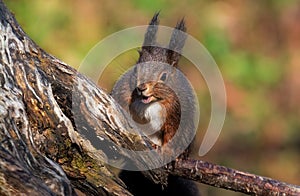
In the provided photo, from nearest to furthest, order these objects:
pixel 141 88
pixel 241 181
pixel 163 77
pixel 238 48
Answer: pixel 241 181 < pixel 141 88 < pixel 163 77 < pixel 238 48

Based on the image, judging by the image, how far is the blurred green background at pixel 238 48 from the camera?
6.82 meters

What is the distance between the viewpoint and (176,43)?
3932 millimetres

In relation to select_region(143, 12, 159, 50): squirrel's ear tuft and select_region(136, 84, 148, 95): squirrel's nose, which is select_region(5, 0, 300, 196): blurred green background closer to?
select_region(143, 12, 159, 50): squirrel's ear tuft

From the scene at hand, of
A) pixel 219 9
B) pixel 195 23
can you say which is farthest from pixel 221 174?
pixel 219 9

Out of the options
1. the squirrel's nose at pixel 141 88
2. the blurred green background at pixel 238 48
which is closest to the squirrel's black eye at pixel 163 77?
the squirrel's nose at pixel 141 88

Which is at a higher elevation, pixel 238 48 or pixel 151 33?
pixel 238 48

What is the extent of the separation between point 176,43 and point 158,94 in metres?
0.27

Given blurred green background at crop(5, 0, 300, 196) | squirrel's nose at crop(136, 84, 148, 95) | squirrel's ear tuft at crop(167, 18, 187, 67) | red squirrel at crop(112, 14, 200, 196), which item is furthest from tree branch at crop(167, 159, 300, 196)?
blurred green background at crop(5, 0, 300, 196)

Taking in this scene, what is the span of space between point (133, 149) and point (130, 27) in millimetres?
3865

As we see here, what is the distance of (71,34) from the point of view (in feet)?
22.7

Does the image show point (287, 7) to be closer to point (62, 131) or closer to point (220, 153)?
point (220, 153)

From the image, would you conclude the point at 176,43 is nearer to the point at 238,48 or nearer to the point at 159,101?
the point at 159,101

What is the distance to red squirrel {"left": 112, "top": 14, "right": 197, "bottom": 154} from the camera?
379 centimetres

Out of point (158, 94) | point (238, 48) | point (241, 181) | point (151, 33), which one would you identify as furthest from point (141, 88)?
point (238, 48)
